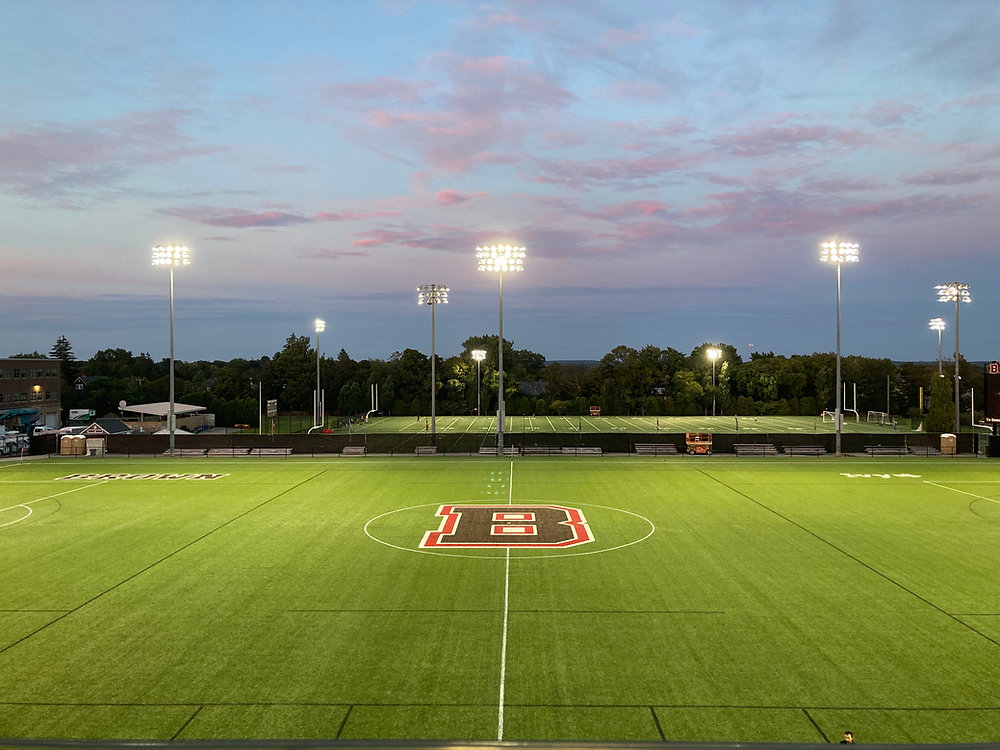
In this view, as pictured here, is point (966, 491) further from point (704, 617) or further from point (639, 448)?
point (704, 617)

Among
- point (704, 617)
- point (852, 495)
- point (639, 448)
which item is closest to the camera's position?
point (704, 617)

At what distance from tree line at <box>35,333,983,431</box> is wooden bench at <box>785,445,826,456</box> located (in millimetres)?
50323

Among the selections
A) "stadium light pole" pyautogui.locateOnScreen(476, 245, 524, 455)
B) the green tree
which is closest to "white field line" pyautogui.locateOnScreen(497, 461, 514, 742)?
"stadium light pole" pyautogui.locateOnScreen(476, 245, 524, 455)

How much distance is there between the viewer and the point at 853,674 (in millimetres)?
11859

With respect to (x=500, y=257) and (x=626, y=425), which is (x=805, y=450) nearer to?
(x=500, y=257)

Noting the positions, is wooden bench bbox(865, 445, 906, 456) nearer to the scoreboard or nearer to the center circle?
the scoreboard

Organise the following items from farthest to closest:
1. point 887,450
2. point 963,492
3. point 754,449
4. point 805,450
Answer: point 805,450 → point 754,449 → point 887,450 → point 963,492

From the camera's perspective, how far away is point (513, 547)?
20.8 metres

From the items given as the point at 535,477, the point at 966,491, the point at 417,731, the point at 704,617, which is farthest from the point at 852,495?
the point at 417,731

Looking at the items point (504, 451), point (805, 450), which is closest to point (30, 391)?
point (504, 451)

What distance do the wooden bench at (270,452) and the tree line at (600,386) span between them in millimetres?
52211

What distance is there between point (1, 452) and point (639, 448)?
134ft

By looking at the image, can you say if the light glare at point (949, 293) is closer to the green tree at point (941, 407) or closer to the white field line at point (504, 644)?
the green tree at point (941, 407)

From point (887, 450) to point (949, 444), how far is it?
11.8 feet
